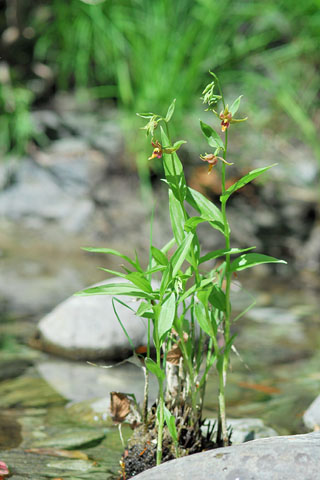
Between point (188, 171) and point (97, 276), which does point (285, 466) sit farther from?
point (188, 171)

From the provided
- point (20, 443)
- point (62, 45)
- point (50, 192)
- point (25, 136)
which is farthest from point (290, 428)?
point (62, 45)

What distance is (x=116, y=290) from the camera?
1409 mm

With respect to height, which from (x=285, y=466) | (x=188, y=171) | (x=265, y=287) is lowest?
(x=265, y=287)

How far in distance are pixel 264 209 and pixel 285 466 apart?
167 inches

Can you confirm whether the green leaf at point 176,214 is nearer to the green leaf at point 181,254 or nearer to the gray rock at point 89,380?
the green leaf at point 181,254

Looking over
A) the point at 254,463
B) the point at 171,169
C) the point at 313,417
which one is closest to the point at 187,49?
the point at 313,417

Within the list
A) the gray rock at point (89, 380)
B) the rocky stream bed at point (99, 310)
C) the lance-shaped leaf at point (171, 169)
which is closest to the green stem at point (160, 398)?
the rocky stream bed at point (99, 310)

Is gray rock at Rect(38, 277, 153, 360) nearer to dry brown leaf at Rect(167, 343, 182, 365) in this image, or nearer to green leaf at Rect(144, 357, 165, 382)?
dry brown leaf at Rect(167, 343, 182, 365)

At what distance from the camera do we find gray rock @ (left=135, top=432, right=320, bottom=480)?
4.05ft

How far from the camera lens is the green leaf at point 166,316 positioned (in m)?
1.35

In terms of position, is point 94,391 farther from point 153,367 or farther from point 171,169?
point 171,169

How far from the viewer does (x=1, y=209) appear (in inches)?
207

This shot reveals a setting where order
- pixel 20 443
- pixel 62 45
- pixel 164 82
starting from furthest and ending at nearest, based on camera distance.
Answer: pixel 62 45
pixel 164 82
pixel 20 443

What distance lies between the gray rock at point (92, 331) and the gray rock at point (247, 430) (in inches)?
30.1
